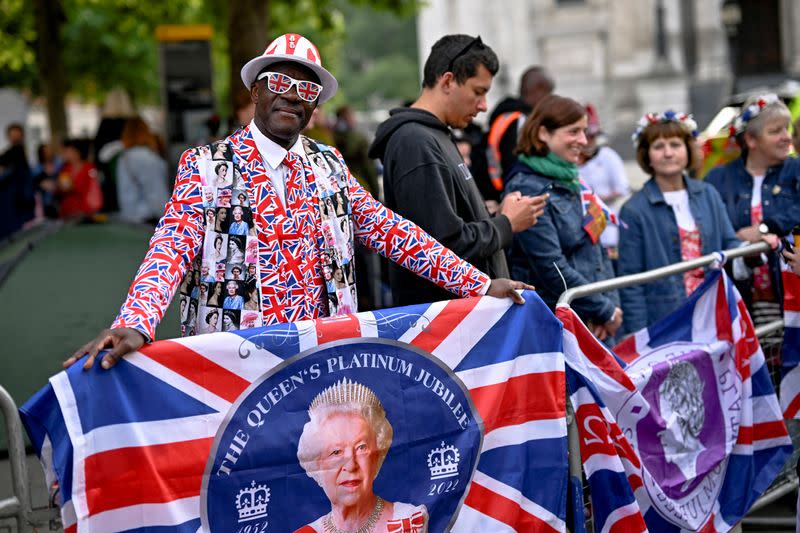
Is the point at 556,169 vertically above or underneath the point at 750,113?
underneath

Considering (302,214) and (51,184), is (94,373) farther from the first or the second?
(51,184)

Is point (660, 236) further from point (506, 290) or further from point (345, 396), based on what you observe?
point (345, 396)

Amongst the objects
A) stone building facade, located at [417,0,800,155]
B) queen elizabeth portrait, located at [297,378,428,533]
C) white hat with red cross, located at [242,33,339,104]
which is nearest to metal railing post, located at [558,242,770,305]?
queen elizabeth portrait, located at [297,378,428,533]

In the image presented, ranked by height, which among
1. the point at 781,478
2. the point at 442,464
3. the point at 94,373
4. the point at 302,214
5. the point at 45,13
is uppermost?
the point at 45,13

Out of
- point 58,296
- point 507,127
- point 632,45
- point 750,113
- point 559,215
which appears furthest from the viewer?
point 632,45

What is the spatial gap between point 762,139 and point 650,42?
Result: 3542 cm

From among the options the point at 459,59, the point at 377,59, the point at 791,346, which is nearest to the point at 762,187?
the point at 791,346

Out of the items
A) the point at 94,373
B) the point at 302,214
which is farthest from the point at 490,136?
the point at 94,373

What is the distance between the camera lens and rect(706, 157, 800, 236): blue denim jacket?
693 cm

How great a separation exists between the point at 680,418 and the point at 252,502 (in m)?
2.17

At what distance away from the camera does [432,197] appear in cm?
500

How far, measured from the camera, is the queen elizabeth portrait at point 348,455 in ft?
13.4

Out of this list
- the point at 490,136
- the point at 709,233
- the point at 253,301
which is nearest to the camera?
the point at 253,301

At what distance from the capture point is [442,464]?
4348 mm
